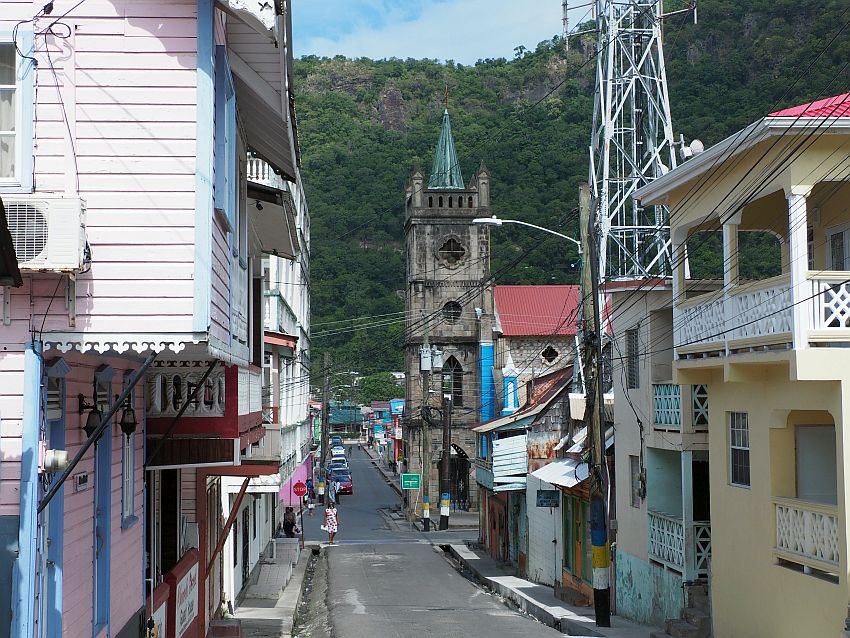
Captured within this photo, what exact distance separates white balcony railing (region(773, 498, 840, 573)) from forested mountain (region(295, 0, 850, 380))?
1726cm

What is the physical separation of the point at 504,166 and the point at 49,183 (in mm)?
70489

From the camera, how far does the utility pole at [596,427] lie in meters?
20.1

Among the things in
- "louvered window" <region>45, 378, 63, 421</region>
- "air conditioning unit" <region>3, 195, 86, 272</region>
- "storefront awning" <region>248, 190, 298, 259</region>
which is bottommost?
"louvered window" <region>45, 378, 63, 421</region>

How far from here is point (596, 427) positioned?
20.5 metres

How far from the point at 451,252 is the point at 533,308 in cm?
680

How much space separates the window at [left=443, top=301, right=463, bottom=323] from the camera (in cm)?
7044

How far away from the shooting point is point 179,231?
8086mm

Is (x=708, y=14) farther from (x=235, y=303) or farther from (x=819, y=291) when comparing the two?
(x=235, y=303)

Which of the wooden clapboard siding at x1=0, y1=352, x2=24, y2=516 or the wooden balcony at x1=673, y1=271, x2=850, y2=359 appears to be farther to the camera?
the wooden balcony at x1=673, y1=271, x2=850, y2=359

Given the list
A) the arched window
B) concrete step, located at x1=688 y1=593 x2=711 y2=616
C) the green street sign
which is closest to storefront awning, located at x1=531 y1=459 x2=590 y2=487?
concrete step, located at x1=688 y1=593 x2=711 y2=616

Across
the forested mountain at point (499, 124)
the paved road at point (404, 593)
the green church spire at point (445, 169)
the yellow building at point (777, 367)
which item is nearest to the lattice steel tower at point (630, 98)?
the forested mountain at point (499, 124)

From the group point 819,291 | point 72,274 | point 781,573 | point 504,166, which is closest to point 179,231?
point 72,274

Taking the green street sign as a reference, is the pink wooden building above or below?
above

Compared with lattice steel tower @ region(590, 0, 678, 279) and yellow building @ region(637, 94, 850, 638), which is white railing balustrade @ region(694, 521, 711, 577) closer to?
yellow building @ region(637, 94, 850, 638)
